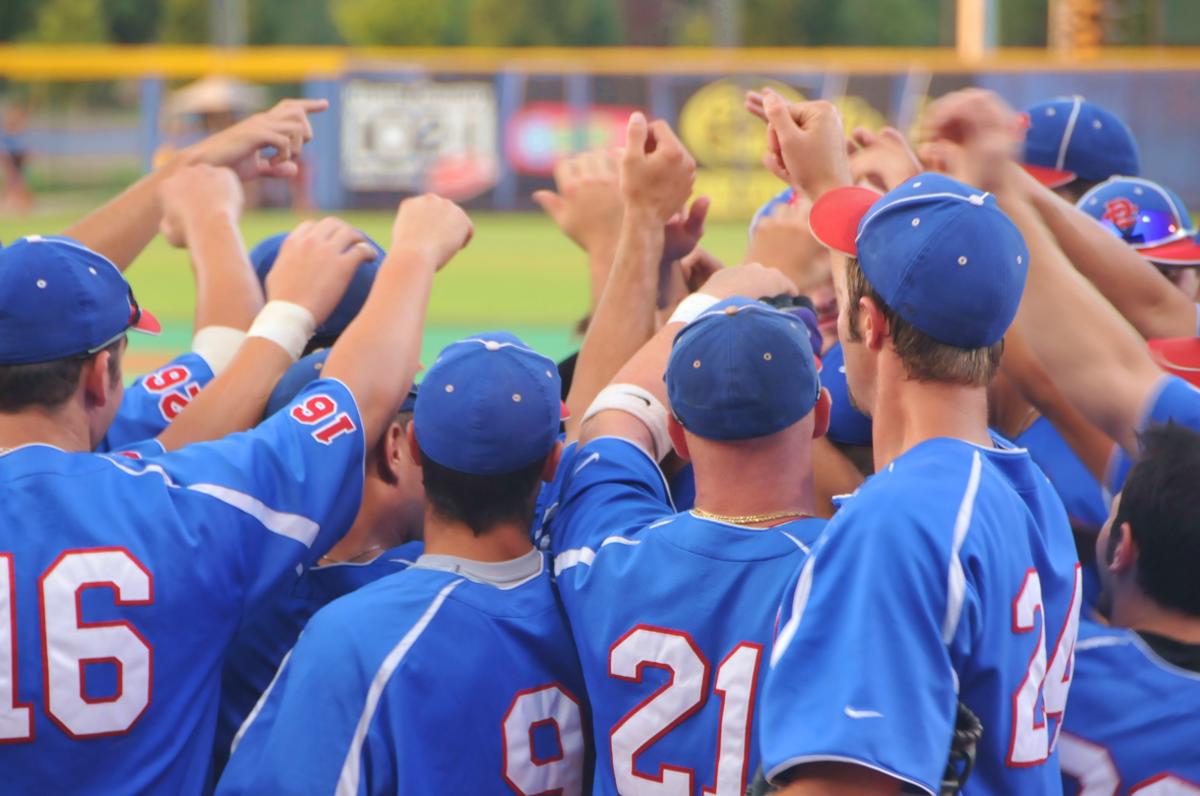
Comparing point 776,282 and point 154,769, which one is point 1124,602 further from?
point 154,769

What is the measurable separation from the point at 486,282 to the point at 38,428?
14.6m

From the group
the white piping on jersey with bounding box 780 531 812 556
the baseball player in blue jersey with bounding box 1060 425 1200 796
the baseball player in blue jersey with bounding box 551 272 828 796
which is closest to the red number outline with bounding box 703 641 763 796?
the baseball player in blue jersey with bounding box 551 272 828 796

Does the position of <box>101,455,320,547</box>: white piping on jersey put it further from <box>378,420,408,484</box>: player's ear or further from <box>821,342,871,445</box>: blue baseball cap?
<box>821,342,871,445</box>: blue baseball cap

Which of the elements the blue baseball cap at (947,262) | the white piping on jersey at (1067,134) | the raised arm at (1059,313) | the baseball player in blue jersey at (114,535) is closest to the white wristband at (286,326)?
the baseball player in blue jersey at (114,535)

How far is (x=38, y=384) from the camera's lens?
2578 mm

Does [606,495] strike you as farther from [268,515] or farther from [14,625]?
[14,625]

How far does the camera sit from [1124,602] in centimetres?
253

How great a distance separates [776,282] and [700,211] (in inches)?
21.7

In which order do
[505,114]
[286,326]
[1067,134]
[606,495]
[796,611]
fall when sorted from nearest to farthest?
1. [796,611]
2. [606,495]
3. [286,326]
4. [1067,134]
5. [505,114]

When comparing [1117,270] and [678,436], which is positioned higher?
[1117,270]

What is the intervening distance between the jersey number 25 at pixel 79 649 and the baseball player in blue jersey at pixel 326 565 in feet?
0.83

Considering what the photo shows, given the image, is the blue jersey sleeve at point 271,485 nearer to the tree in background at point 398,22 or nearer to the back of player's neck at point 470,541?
the back of player's neck at point 470,541

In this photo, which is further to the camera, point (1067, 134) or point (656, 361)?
point (1067, 134)

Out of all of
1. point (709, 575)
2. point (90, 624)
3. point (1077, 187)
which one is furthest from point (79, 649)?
point (1077, 187)
